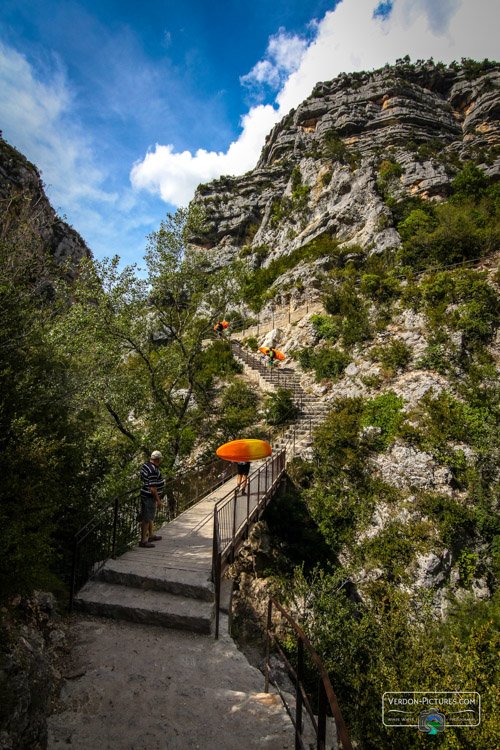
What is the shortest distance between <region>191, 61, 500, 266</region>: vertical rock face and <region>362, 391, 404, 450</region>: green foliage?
1558cm

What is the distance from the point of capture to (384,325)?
17312mm

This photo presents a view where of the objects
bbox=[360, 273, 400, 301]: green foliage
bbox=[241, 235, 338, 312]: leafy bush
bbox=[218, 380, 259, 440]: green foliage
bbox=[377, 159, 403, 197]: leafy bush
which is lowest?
bbox=[218, 380, 259, 440]: green foliage

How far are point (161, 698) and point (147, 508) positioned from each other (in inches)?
136

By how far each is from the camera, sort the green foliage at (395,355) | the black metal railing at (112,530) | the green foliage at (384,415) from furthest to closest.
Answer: the green foliage at (395,355), the green foliage at (384,415), the black metal railing at (112,530)

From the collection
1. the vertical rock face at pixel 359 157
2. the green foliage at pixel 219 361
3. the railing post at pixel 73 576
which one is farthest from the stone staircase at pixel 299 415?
the vertical rock face at pixel 359 157

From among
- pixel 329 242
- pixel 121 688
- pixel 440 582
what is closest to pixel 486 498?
pixel 440 582

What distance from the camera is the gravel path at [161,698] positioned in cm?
271

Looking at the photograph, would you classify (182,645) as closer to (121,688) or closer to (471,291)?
(121,688)

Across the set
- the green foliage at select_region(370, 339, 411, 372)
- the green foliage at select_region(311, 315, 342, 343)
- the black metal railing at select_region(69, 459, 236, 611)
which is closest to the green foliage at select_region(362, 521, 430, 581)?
the black metal railing at select_region(69, 459, 236, 611)

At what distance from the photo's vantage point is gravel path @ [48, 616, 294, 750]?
2707mm

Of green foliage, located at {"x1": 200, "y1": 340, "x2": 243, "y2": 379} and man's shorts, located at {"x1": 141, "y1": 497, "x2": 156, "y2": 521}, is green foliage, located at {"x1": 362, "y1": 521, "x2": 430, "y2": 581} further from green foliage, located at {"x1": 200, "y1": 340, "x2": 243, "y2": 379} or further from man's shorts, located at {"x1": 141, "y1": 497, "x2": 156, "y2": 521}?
green foliage, located at {"x1": 200, "y1": 340, "x2": 243, "y2": 379}

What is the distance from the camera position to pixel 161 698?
318 cm

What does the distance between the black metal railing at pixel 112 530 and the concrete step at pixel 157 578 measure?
307mm

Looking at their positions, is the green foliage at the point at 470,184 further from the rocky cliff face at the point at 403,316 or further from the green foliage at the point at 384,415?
the green foliage at the point at 384,415
